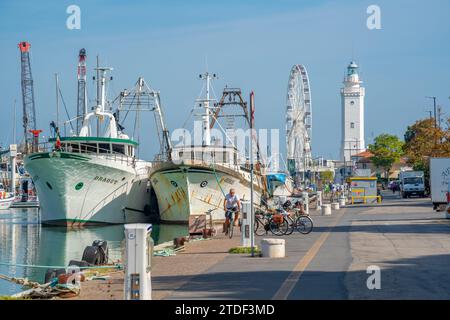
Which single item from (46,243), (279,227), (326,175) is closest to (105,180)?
(46,243)

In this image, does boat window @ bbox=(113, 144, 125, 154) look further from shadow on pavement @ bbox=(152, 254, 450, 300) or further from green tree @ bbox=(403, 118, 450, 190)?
shadow on pavement @ bbox=(152, 254, 450, 300)

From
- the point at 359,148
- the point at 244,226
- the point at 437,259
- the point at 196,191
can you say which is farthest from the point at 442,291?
Answer: the point at 359,148

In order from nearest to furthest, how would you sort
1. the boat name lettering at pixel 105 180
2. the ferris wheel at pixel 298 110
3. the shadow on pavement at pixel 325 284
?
the shadow on pavement at pixel 325 284, the boat name lettering at pixel 105 180, the ferris wheel at pixel 298 110

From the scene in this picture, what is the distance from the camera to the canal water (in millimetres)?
25536

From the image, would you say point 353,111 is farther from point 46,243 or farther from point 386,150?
point 46,243

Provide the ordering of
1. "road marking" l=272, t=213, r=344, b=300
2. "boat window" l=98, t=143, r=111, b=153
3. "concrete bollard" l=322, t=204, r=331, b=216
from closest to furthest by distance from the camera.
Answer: "road marking" l=272, t=213, r=344, b=300, "concrete bollard" l=322, t=204, r=331, b=216, "boat window" l=98, t=143, r=111, b=153

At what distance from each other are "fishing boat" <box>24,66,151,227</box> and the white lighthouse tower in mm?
115841

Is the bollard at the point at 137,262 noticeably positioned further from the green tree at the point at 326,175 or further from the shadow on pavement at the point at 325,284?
the green tree at the point at 326,175

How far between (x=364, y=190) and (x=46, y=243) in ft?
116

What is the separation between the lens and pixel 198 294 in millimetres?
13453

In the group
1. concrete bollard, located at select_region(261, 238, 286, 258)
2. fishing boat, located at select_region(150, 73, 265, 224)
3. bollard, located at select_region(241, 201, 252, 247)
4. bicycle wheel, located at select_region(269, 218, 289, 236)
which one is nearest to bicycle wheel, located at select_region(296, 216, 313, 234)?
bicycle wheel, located at select_region(269, 218, 289, 236)

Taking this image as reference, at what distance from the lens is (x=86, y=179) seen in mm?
49562

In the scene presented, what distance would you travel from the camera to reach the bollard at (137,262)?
38.7ft

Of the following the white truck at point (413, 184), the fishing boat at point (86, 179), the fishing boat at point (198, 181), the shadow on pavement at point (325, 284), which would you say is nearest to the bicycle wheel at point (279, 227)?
the shadow on pavement at point (325, 284)
